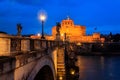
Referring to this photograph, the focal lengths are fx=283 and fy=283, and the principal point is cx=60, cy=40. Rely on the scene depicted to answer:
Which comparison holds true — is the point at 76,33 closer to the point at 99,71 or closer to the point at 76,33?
the point at 76,33

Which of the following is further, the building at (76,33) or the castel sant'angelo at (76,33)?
the building at (76,33)

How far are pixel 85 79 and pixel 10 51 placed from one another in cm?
3836

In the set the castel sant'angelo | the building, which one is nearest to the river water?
the castel sant'angelo

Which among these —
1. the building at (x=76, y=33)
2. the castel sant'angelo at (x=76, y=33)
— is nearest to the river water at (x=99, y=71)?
the castel sant'angelo at (x=76, y=33)

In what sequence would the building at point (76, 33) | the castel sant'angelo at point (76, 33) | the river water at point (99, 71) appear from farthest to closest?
the building at point (76, 33), the castel sant'angelo at point (76, 33), the river water at point (99, 71)

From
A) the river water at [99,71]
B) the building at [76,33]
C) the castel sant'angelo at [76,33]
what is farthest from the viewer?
the building at [76,33]

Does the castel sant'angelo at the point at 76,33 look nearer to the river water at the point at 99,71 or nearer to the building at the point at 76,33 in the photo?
the building at the point at 76,33

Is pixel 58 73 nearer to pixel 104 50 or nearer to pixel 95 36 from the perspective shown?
pixel 104 50

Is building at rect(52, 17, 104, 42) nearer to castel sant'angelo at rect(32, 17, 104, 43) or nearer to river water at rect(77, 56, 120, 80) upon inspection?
castel sant'angelo at rect(32, 17, 104, 43)

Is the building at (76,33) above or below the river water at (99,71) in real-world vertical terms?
above

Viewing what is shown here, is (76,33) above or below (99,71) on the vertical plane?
above

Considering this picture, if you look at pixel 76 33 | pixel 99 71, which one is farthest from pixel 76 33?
pixel 99 71

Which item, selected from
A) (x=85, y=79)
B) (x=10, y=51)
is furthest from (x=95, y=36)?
(x=10, y=51)

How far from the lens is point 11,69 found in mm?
7074
